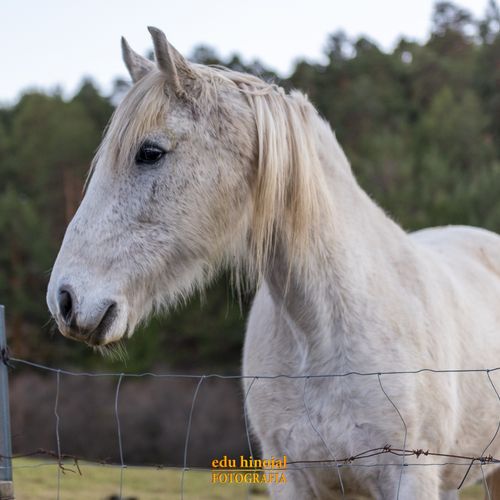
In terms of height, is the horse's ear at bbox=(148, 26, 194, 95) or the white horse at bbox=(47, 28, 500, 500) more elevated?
the horse's ear at bbox=(148, 26, 194, 95)

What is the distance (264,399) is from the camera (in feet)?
10.7

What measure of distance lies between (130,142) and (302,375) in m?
1.15

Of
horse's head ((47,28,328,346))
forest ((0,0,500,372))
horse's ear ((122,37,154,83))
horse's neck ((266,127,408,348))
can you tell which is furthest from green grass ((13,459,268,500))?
forest ((0,0,500,372))

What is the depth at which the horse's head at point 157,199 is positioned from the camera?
277cm

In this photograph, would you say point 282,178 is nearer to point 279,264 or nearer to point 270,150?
point 270,150

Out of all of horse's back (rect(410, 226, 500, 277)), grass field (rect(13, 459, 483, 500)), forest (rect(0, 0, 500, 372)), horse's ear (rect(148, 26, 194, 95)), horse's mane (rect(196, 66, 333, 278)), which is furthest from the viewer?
forest (rect(0, 0, 500, 372))

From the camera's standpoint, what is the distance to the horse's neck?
3150 millimetres

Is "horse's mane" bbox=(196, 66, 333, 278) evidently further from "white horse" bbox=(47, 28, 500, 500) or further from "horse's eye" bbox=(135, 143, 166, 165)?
"horse's eye" bbox=(135, 143, 166, 165)

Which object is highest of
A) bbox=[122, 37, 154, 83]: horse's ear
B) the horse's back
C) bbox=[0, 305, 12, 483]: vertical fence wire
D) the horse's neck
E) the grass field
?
bbox=[122, 37, 154, 83]: horse's ear

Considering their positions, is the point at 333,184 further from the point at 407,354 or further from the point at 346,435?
the point at 346,435

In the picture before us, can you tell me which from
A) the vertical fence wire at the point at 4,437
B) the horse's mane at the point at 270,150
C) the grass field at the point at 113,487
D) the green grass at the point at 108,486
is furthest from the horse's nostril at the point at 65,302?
the grass field at the point at 113,487

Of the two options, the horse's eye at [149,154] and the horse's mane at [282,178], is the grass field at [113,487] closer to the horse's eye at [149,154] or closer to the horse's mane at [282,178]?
the horse's mane at [282,178]

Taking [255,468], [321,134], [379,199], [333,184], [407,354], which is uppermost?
[321,134]

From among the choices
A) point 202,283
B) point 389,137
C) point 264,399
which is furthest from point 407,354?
point 389,137
